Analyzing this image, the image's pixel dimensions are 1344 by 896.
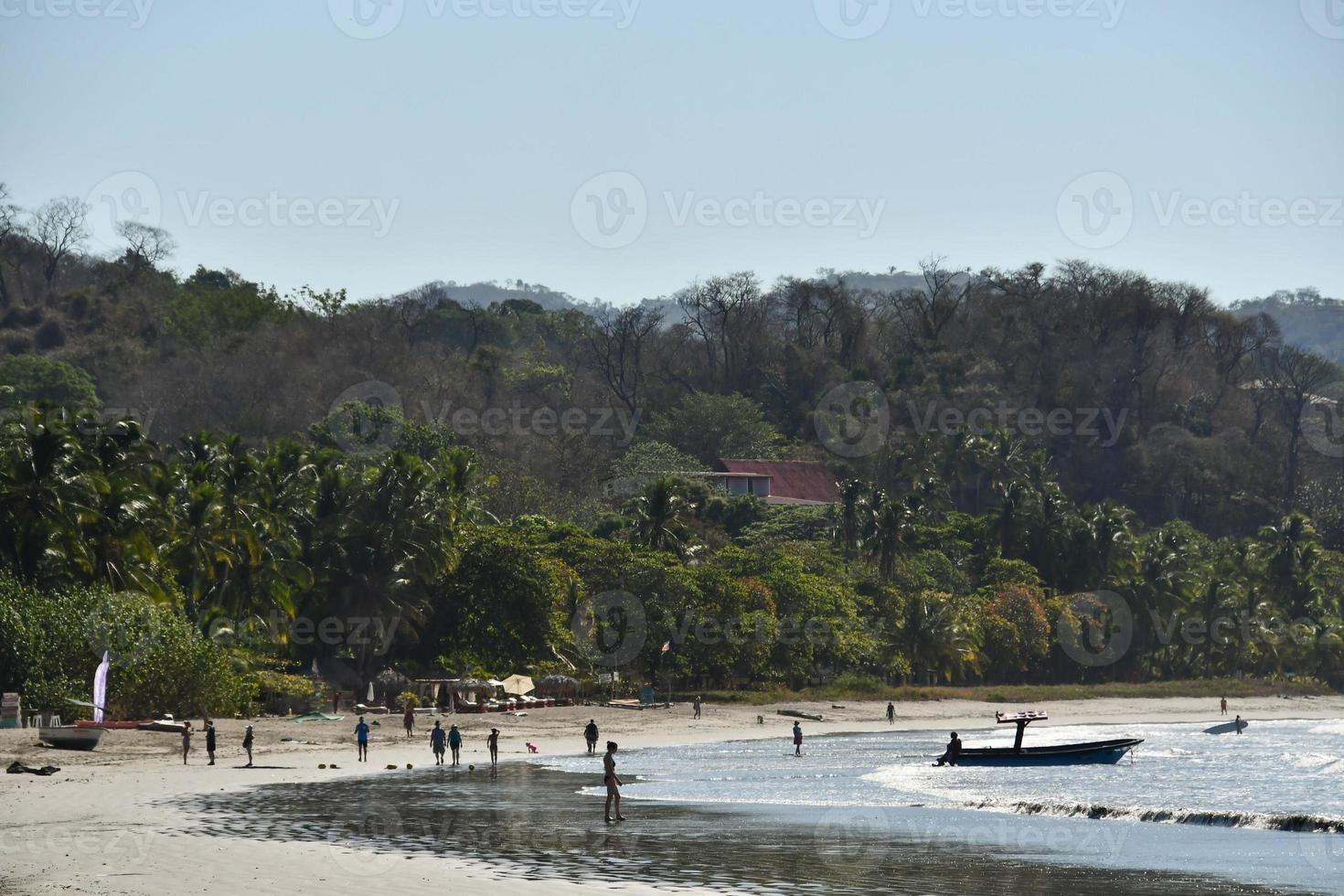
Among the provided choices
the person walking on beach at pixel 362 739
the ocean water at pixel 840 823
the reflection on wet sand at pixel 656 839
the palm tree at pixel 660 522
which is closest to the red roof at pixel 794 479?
the palm tree at pixel 660 522

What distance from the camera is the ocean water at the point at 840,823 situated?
24344 mm

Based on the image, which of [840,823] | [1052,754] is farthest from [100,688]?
[1052,754]

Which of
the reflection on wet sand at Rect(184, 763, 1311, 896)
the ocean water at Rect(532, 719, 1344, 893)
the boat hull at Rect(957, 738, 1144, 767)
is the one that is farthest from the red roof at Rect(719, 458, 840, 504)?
the reflection on wet sand at Rect(184, 763, 1311, 896)

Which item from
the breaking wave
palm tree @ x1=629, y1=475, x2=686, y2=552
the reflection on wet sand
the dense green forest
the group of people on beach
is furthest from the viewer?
palm tree @ x1=629, y1=475, x2=686, y2=552

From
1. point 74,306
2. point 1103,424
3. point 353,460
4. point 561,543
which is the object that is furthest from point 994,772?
point 74,306

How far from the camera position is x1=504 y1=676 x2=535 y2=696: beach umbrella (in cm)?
6019

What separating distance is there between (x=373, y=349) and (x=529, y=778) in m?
83.3

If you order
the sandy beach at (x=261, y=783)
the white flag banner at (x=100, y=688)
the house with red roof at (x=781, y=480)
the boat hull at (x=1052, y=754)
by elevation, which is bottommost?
the boat hull at (x=1052, y=754)

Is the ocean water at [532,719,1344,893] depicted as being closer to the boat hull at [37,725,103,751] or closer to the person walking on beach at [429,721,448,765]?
the person walking on beach at [429,721,448,765]

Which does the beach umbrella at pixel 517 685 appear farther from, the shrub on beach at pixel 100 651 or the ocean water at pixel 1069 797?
the shrub on beach at pixel 100 651

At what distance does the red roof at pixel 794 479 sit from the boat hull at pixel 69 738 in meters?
71.8

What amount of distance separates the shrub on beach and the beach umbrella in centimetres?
1472

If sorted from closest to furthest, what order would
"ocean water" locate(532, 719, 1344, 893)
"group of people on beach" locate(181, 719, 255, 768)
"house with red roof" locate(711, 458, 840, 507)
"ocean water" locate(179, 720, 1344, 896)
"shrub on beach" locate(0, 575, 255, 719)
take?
1. "ocean water" locate(179, 720, 1344, 896)
2. "ocean water" locate(532, 719, 1344, 893)
3. "group of people on beach" locate(181, 719, 255, 768)
4. "shrub on beach" locate(0, 575, 255, 719)
5. "house with red roof" locate(711, 458, 840, 507)

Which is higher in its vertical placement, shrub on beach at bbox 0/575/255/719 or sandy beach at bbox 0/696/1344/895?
shrub on beach at bbox 0/575/255/719
